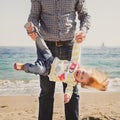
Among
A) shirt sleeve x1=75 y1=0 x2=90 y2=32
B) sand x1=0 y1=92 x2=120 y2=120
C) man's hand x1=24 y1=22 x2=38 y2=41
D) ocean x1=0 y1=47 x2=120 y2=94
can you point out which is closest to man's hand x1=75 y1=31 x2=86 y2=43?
shirt sleeve x1=75 y1=0 x2=90 y2=32

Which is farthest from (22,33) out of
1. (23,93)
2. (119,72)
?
(23,93)

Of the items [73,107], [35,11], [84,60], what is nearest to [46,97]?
[73,107]

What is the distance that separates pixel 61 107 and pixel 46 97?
2.09 metres

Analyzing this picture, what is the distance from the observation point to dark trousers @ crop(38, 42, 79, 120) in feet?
9.61

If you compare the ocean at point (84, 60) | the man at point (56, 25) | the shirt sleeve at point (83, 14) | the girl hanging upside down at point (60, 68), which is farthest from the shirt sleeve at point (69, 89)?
the ocean at point (84, 60)

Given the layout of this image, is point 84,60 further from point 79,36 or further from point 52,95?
point 79,36

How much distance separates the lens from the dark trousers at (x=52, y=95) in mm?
2930

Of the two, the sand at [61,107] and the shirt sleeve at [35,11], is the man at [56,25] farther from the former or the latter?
the sand at [61,107]

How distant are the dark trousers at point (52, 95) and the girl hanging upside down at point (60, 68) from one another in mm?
118

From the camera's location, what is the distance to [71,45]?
9.71 feet

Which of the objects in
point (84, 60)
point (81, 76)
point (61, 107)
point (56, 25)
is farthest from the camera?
point (84, 60)

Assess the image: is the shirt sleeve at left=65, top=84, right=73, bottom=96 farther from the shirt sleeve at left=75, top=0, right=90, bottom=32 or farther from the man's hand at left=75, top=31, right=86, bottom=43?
the shirt sleeve at left=75, top=0, right=90, bottom=32

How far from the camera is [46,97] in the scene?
297 centimetres

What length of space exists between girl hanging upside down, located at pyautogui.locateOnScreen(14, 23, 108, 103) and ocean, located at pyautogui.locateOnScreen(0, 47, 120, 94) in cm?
609
